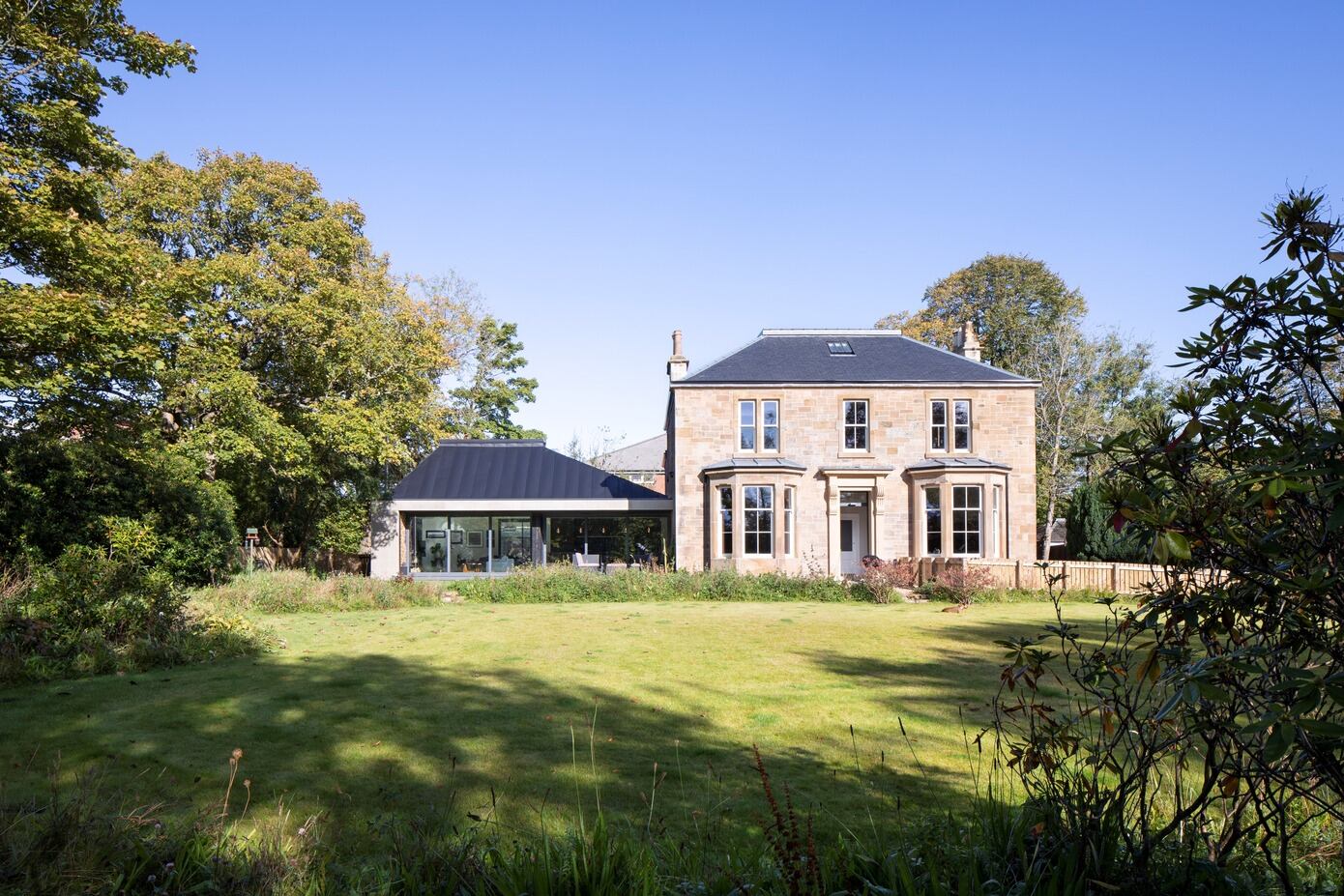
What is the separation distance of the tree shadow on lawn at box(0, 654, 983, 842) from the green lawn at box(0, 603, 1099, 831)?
3 cm

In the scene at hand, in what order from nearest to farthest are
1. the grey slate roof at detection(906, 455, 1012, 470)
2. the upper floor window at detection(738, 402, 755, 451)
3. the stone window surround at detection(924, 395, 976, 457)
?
the grey slate roof at detection(906, 455, 1012, 470) < the stone window surround at detection(924, 395, 976, 457) < the upper floor window at detection(738, 402, 755, 451)

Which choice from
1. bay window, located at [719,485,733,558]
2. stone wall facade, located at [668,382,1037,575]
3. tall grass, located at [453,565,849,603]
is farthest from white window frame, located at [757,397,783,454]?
tall grass, located at [453,565,849,603]

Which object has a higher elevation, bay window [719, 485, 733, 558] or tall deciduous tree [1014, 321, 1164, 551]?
tall deciduous tree [1014, 321, 1164, 551]

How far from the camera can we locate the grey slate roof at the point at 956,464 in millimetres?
25266

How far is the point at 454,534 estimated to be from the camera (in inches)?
1142

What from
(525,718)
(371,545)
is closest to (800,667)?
(525,718)

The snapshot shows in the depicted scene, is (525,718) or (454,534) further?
(454,534)

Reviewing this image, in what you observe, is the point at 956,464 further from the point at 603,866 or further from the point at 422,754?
the point at 603,866

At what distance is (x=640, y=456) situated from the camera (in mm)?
65438

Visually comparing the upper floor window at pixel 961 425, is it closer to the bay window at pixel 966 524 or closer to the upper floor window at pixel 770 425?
the bay window at pixel 966 524

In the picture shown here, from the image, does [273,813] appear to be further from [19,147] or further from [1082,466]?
[1082,466]

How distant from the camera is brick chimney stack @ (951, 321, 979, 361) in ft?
96.9

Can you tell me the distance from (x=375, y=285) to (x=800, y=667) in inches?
1034

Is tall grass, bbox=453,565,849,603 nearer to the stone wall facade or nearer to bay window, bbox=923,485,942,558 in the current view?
the stone wall facade
